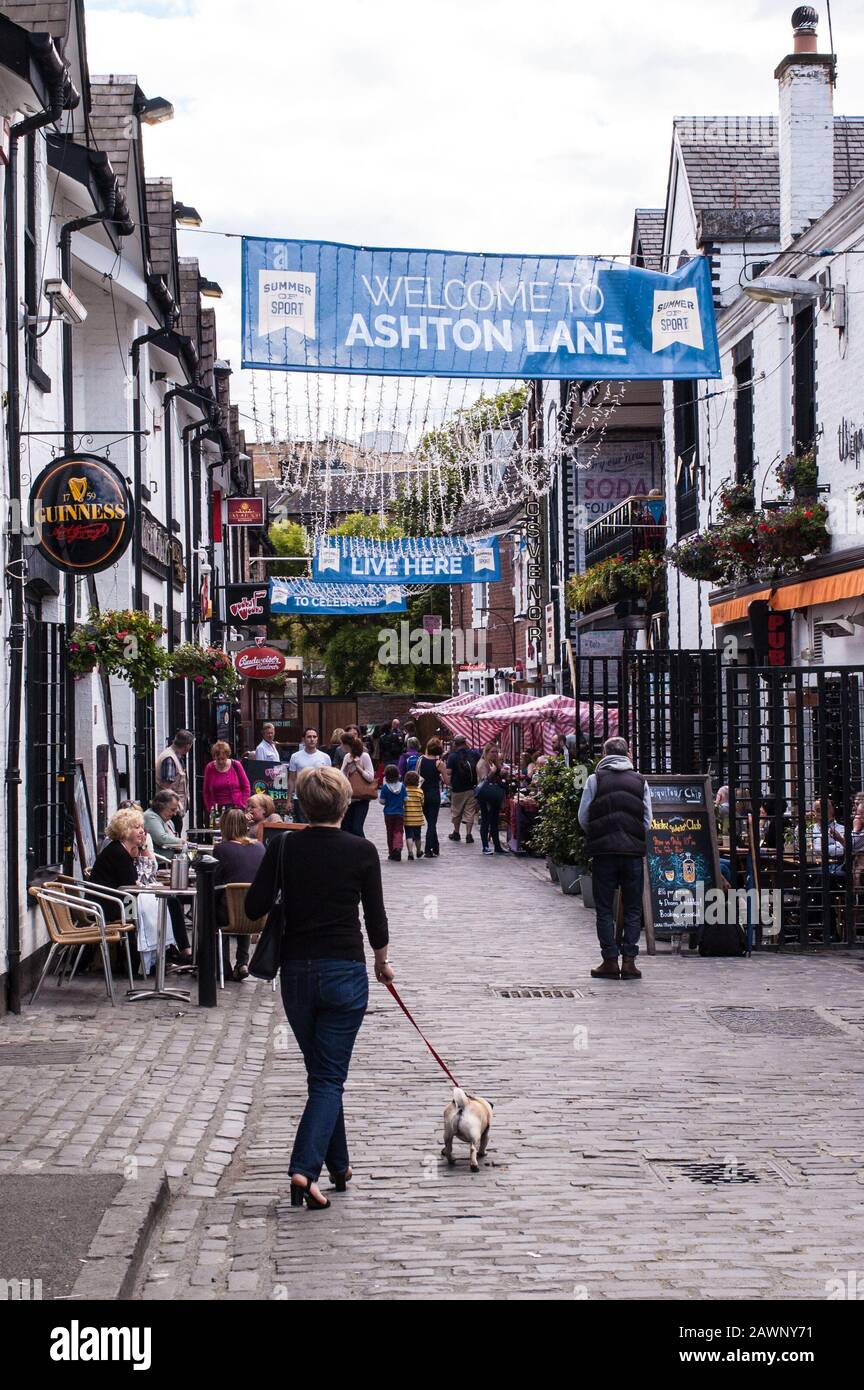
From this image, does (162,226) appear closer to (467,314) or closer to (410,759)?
(410,759)

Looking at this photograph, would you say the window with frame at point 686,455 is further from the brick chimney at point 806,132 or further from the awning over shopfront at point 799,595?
the brick chimney at point 806,132

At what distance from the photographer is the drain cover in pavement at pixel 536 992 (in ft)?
38.9

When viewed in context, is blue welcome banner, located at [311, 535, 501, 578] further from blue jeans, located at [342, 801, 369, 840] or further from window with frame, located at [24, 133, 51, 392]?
window with frame, located at [24, 133, 51, 392]

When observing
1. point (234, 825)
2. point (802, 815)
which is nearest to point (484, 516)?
point (802, 815)

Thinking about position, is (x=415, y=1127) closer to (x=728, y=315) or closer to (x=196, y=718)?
(x=728, y=315)

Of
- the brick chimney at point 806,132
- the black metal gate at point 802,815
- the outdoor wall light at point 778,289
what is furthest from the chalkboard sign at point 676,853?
the brick chimney at point 806,132

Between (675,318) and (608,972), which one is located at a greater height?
(675,318)

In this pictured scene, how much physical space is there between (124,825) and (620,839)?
157 inches

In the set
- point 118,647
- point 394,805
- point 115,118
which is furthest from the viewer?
point 394,805

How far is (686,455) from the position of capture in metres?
27.8

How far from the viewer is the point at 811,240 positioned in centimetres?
2014

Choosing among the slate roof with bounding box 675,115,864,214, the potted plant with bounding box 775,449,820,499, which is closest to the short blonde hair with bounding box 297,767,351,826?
the potted plant with bounding box 775,449,820,499

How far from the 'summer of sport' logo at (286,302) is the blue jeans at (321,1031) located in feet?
27.9
